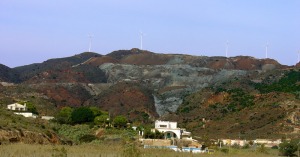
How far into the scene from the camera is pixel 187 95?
124 m

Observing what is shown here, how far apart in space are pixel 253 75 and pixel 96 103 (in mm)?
36965

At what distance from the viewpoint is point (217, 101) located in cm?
10669

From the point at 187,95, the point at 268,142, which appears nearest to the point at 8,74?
the point at 187,95

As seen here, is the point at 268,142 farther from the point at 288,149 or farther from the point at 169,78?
the point at 169,78

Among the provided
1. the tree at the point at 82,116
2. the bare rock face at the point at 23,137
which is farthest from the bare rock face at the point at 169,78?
the bare rock face at the point at 23,137

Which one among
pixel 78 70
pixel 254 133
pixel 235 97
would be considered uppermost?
pixel 78 70

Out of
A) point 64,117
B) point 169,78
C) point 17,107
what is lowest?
point 64,117

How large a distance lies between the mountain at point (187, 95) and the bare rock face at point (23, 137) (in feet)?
164

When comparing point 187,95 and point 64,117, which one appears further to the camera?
point 187,95

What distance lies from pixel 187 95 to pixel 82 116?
156 feet

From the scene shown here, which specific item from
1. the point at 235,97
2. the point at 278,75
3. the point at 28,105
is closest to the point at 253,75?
the point at 278,75

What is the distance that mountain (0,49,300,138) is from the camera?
295 ft

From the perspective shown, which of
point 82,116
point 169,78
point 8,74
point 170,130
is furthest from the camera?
point 8,74

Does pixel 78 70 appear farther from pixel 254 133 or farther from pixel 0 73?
pixel 254 133
